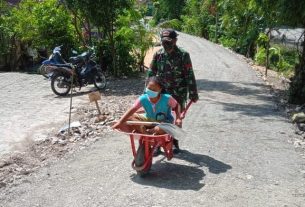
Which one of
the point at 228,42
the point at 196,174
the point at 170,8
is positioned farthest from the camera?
the point at 170,8

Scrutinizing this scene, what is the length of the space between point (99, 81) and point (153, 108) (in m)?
7.94

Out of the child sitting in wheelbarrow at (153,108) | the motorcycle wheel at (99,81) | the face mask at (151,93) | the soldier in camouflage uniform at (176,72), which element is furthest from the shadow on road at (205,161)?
the motorcycle wheel at (99,81)

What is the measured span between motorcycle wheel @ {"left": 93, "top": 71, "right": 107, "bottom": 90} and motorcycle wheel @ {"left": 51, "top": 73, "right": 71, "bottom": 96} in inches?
33.3

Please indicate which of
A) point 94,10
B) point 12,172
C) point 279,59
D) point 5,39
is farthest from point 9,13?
point 12,172

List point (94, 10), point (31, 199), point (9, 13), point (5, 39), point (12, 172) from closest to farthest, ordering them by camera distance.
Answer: point (31, 199) < point (12, 172) < point (94, 10) < point (5, 39) < point (9, 13)

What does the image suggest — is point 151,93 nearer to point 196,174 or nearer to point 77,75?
point 196,174

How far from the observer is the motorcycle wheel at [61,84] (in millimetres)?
13016

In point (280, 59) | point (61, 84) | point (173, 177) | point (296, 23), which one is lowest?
point (173, 177)

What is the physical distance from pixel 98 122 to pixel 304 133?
13.1ft

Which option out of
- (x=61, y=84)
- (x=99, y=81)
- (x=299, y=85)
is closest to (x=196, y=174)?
(x=299, y=85)

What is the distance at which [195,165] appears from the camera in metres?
6.54

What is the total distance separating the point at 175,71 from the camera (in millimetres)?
6578

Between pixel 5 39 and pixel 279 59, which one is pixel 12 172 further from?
pixel 279 59

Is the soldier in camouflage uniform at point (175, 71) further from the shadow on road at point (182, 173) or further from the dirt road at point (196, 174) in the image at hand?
the dirt road at point (196, 174)
